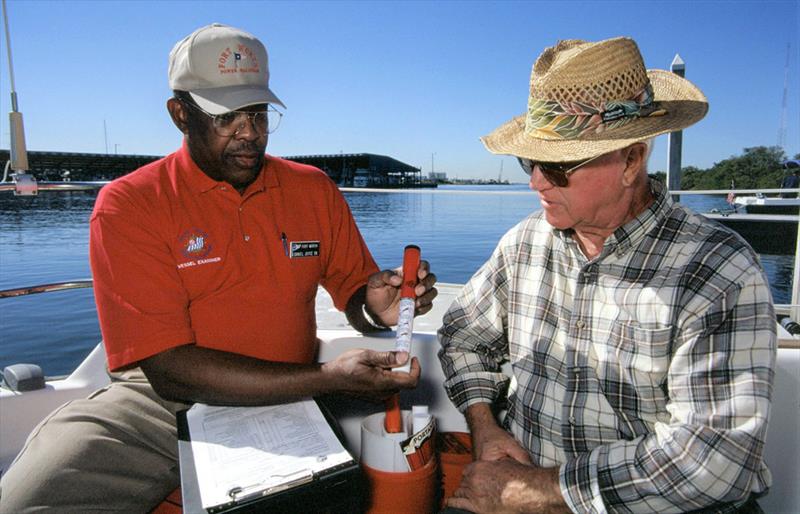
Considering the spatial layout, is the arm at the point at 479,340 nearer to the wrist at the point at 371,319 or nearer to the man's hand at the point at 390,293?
the man's hand at the point at 390,293

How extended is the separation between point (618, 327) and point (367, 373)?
61 cm

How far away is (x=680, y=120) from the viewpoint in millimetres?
1190

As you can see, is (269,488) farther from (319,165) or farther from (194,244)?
(319,165)

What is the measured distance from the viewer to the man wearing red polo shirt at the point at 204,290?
133cm

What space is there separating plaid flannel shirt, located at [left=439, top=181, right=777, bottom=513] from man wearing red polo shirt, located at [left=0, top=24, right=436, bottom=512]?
1.00ft

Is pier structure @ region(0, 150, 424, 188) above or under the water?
above

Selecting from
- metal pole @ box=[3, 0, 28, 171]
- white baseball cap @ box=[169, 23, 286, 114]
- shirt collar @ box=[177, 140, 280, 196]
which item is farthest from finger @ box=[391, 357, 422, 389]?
metal pole @ box=[3, 0, 28, 171]

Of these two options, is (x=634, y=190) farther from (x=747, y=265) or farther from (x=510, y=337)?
(x=510, y=337)

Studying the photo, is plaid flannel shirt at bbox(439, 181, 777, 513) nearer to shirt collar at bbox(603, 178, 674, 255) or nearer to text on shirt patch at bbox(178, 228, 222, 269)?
shirt collar at bbox(603, 178, 674, 255)

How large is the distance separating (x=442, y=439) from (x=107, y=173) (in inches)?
2607

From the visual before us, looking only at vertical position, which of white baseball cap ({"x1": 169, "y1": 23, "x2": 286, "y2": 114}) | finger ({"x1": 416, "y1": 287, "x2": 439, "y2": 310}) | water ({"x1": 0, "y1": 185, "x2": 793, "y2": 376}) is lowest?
water ({"x1": 0, "y1": 185, "x2": 793, "y2": 376})

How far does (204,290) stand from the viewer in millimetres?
1542

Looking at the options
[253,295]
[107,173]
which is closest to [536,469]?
[253,295]

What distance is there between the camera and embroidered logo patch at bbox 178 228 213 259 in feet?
5.04
